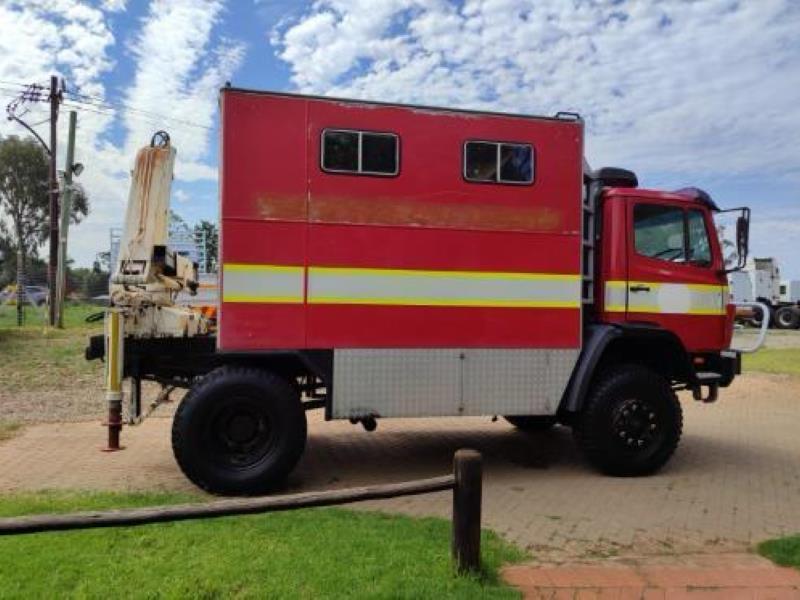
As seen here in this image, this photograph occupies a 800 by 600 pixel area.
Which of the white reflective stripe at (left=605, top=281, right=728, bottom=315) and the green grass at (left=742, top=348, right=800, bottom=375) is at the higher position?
the white reflective stripe at (left=605, top=281, right=728, bottom=315)

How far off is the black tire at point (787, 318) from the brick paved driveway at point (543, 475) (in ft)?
100.0

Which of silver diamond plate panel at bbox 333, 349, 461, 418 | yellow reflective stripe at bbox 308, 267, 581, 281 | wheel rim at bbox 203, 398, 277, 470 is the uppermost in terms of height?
yellow reflective stripe at bbox 308, 267, 581, 281

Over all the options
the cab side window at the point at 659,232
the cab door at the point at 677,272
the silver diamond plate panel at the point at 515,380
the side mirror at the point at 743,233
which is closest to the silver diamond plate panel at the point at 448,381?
the silver diamond plate panel at the point at 515,380

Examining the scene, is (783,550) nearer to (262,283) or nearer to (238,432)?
(238,432)

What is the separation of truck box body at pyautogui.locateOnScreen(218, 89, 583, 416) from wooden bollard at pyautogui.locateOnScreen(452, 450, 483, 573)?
252cm

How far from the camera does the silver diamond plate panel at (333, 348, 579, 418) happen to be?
275 inches

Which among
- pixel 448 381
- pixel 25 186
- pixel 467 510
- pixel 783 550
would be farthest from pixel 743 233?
pixel 25 186

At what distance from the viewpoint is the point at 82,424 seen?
9969 millimetres

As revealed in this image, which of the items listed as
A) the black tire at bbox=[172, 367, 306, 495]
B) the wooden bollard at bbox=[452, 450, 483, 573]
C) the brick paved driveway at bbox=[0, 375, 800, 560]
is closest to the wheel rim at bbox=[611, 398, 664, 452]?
the brick paved driveway at bbox=[0, 375, 800, 560]

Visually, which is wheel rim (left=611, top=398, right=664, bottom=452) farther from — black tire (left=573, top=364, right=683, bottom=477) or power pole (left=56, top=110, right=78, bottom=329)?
power pole (left=56, top=110, right=78, bottom=329)

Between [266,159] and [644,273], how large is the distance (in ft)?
12.3

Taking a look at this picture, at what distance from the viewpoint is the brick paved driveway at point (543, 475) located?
5.95m

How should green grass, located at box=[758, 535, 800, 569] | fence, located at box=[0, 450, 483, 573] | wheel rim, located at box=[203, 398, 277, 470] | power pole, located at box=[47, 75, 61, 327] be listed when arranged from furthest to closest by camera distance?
1. power pole, located at box=[47, 75, 61, 327]
2. wheel rim, located at box=[203, 398, 277, 470]
3. green grass, located at box=[758, 535, 800, 569]
4. fence, located at box=[0, 450, 483, 573]

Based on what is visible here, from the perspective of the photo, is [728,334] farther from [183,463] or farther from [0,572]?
[0,572]
